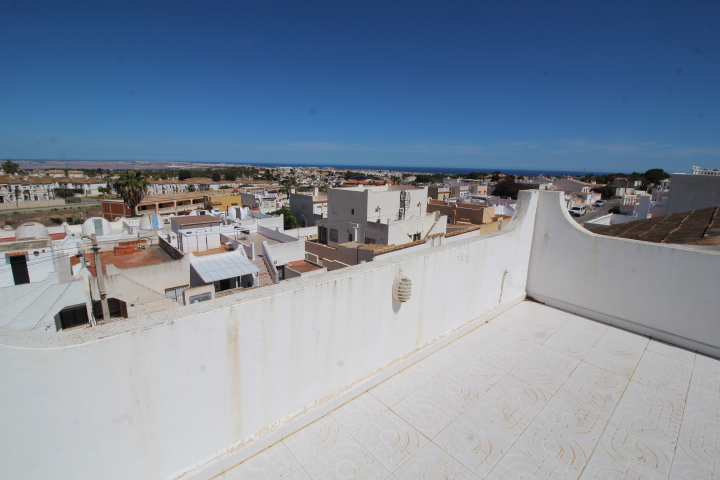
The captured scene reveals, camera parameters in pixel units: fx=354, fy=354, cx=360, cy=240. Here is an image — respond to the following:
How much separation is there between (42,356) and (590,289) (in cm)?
663

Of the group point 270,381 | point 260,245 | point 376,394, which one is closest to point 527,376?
point 376,394

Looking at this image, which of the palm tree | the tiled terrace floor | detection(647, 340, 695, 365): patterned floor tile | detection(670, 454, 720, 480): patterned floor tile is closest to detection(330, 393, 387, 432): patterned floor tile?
the tiled terrace floor

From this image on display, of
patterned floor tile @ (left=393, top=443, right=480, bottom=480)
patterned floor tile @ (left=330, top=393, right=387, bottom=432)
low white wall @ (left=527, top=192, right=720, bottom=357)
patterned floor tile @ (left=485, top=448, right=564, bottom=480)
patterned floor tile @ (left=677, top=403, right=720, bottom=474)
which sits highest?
low white wall @ (left=527, top=192, right=720, bottom=357)

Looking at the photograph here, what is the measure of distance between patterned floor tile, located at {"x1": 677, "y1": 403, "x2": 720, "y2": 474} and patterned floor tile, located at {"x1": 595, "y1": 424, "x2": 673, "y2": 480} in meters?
0.19

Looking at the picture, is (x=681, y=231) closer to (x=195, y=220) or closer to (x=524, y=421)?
(x=524, y=421)

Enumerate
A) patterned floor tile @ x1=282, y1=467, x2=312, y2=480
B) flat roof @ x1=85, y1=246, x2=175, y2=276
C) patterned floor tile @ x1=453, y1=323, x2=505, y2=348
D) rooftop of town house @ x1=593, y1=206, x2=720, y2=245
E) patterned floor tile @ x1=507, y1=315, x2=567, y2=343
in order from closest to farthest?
1. patterned floor tile @ x1=282, y1=467, x2=312, y2=480
2. patterned floor tile @ x1=453, y1=323, x2=505, y2=348
3. patterned floor tile @ x1=507, y1=315, x2=567, y2=343
4. rooftop of town house @ x1=593, y1=206, x2=720, y2=245
5. flat roof @ x1=85, y1=246, x2=175, y2=276

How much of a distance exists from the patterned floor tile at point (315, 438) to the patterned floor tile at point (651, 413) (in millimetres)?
2765

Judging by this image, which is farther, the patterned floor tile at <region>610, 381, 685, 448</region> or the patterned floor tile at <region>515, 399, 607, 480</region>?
the patterned floor tile at <region>610, 381, 685, 448</region>

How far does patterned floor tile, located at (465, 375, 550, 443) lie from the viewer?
11.1 ft

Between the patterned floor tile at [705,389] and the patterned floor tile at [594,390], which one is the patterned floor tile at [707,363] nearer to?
the patterned floor tile at [705,389]

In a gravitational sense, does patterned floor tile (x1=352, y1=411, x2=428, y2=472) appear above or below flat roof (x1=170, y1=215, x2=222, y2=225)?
above

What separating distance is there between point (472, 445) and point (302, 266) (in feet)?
41.9

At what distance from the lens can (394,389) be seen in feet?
12.6

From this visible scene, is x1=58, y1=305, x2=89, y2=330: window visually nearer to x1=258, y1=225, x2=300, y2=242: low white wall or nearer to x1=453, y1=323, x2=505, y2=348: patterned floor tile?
x1=258, y1=225, x2=300, y2=242: low white wall
